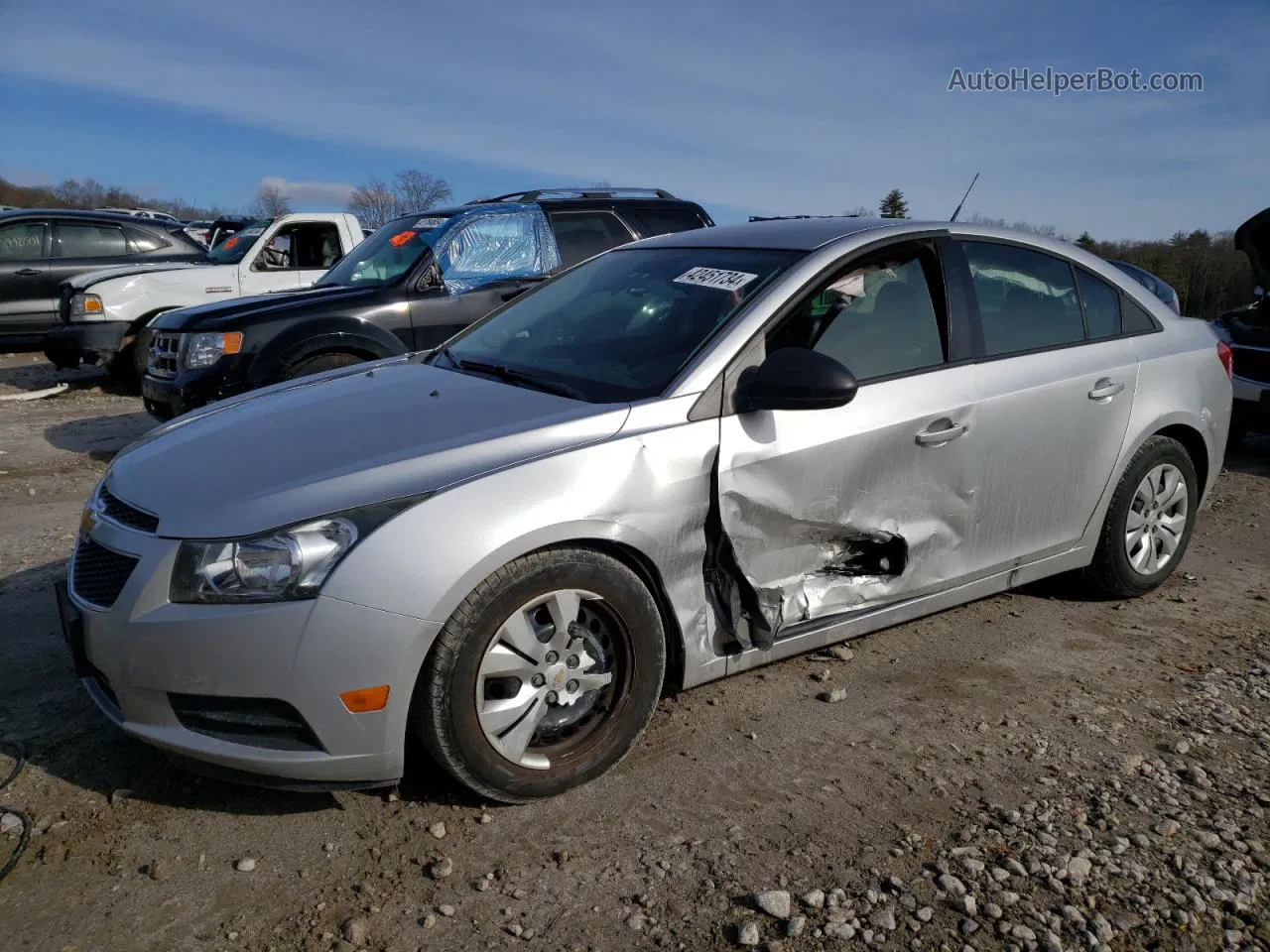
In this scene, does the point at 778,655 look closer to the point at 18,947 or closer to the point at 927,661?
the point at 927,661

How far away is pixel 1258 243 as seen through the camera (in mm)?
8328

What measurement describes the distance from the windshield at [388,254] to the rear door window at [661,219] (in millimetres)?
1571

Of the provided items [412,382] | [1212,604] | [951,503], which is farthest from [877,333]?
[1212,604]

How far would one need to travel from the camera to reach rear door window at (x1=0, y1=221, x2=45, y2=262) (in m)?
12.2

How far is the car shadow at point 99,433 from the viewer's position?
26.2 ft

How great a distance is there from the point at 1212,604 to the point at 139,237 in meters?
12.7

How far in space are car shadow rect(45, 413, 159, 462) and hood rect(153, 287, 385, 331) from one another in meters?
1.17

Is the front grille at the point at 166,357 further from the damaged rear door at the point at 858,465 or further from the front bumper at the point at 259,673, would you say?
the damaged rear door at the point at 858,465

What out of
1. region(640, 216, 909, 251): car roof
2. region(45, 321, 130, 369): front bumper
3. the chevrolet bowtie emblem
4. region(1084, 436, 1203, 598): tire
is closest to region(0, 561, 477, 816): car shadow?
the chevrolet bowtie emblem

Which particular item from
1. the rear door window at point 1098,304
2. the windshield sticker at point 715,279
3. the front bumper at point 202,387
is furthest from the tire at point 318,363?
the rear door window at point 1098,304

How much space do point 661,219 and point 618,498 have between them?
228 inches

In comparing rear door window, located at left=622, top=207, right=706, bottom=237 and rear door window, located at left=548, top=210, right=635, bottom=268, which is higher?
rear door window, located at left=622, top=207, right=706, bottom=237

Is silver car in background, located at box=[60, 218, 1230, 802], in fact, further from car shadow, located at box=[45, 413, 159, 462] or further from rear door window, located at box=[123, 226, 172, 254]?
rear door window, located at box=[123, 226, 172, 254]


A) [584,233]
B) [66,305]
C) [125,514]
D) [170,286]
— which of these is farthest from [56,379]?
[125,514]
